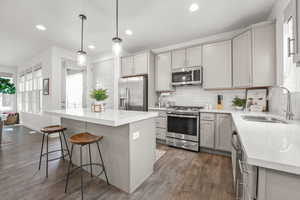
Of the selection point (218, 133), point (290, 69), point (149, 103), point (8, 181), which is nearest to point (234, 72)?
point (290, 69)

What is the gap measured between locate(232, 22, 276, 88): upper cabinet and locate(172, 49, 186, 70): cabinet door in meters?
1.21

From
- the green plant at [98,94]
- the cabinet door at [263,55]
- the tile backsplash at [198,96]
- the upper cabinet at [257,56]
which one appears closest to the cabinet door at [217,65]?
the upper cabinet at [257,56]

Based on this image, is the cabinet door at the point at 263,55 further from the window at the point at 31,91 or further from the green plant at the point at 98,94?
the window at the point at 31,91

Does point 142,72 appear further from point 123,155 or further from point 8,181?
point 8,181

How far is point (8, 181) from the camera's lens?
1.83m

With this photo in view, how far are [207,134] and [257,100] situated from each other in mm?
1288

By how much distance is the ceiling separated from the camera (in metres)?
2.17

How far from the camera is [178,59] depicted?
348cm

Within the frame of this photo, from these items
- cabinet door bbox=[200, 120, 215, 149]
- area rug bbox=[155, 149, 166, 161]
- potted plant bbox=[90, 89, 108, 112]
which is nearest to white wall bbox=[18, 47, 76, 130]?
potted plant bbox=[90, 89, 108, 112]

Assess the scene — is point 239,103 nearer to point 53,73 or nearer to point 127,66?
point 127,66

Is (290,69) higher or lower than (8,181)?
higher

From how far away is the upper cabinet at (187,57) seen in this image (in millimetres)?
3213

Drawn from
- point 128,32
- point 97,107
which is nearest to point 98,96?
point 97,107

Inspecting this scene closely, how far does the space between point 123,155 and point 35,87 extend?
5.83 meters
